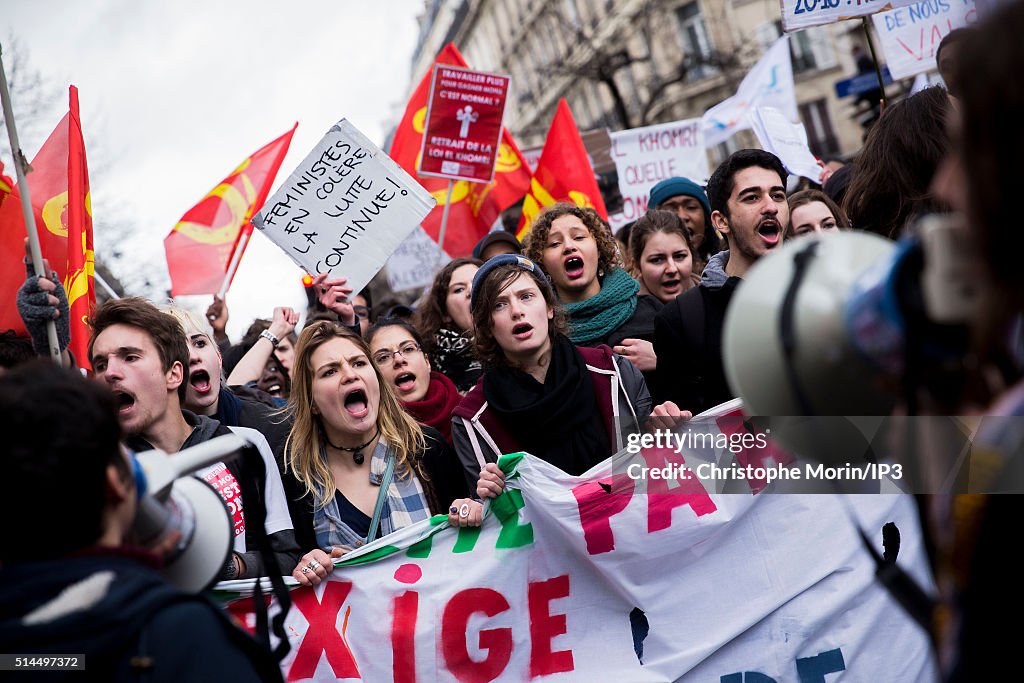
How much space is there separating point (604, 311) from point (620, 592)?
1632mm

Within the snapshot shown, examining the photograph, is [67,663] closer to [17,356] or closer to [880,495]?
[880,495]

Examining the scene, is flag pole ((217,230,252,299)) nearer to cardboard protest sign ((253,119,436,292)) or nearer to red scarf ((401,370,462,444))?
Answer: cardboard protest sign ((253,119,436,292))

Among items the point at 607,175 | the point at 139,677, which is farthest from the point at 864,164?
the point at 607,175

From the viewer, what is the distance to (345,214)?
5750 mm

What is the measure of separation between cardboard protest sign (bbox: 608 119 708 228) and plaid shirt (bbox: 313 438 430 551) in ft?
16.9

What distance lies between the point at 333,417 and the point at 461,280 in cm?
154

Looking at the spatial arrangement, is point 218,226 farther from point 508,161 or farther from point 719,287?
point 719,287

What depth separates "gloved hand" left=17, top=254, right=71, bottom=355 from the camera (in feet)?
12.8

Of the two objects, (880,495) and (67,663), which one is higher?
(67,663)

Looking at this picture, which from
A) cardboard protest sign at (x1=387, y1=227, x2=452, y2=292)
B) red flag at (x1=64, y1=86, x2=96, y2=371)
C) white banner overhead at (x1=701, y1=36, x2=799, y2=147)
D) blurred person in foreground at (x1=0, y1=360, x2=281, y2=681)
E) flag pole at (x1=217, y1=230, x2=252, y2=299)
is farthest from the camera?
cardboard protest sign at (x1=387, y1=227, x2=452, y2=292)

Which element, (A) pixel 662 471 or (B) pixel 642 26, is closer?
(A) pixel 662 471

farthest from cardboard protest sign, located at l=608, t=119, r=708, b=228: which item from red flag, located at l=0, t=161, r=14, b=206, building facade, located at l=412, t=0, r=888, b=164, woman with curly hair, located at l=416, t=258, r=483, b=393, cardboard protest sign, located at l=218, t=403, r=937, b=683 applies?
building facade, located at l=412, t=0, r=888, b=164

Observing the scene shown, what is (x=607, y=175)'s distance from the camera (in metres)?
10.9

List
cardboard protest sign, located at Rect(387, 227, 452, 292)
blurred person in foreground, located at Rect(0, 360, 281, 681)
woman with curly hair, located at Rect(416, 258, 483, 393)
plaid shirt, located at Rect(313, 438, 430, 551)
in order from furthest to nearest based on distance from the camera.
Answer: cardboard protest sign, located at Rect(387, 227, 452, 292) → woman with curly hair, located at Rect(416, 258, 483, 393) → plaid shirt, located at Rect(313, 438, 430, 551) → blurred person in foreground, located at Rect(0, 360, 281, 681)
